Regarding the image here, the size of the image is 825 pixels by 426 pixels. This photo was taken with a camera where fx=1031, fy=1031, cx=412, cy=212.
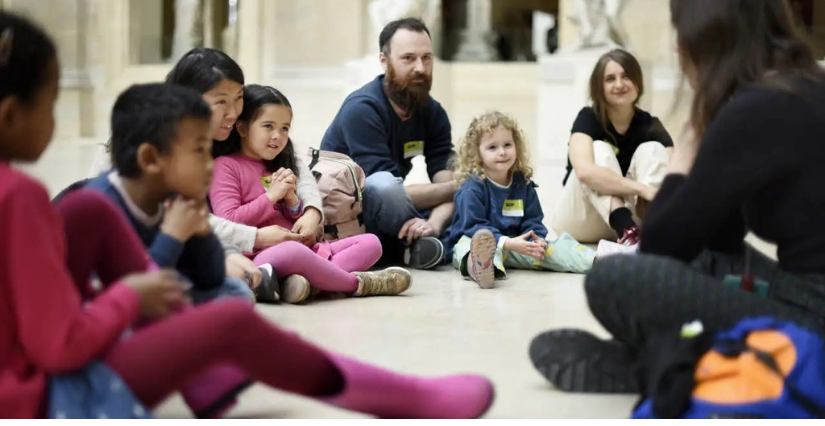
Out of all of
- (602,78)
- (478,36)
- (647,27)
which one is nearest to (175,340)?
(602,78)

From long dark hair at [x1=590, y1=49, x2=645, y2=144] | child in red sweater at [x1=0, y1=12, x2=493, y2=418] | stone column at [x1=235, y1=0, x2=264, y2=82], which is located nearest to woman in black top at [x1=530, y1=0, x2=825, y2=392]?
child in red sweater at [x1=0, y1=12, x2=493, y2=418]

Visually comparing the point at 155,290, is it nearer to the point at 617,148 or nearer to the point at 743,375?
the point at 743,375

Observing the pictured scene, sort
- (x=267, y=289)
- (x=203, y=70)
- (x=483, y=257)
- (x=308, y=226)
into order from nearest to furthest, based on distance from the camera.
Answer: (x=203, y=70), (x=267, y=289), (x=308, y=226), (x=483, y=257)

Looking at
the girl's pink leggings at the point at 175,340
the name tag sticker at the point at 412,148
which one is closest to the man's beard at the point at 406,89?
the name tag sticker at the point at 412,148

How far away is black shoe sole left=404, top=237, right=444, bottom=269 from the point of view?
4.53 meters

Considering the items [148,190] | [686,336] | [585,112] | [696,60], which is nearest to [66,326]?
[148,190]

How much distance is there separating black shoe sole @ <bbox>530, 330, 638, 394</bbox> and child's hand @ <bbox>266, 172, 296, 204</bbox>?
1.51 m

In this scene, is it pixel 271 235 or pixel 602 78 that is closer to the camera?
pixel 271 235

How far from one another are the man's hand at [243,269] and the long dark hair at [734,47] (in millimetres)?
1672

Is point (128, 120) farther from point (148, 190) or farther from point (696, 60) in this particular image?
point (696, 60)

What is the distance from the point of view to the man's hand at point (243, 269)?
11.0 feet

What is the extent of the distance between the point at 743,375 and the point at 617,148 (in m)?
3.29

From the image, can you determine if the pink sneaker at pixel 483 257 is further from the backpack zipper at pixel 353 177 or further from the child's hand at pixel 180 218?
the child's hand at pixel 180 218

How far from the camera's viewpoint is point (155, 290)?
5.60ft
